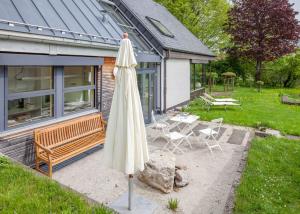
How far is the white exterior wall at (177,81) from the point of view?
15.5m

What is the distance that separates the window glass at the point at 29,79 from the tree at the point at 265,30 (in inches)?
1024

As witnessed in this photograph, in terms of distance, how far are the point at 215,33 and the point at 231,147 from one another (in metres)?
28.7

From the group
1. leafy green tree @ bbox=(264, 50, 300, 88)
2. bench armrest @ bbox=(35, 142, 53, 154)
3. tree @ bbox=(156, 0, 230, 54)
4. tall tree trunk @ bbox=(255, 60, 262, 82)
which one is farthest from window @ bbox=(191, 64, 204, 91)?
bench armrest @ bbox=(35, 142, 53, 154)

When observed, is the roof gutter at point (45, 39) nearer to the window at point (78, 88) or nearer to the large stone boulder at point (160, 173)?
the window at point (78, 88)

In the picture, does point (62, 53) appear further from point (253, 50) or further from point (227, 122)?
point (253, 50)

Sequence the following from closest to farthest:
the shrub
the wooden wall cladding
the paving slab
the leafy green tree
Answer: the paving slab
the shrub
the wooden wall cladding
the leafy green tree

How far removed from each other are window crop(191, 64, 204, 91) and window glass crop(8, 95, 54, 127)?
581 inches

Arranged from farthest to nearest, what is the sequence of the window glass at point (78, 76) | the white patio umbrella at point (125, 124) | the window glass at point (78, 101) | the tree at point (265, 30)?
the tree at point (265, 30), the window glass at point (78, 101), the window glass at point (78, 76), the white patio umbrella at point (125, 124)

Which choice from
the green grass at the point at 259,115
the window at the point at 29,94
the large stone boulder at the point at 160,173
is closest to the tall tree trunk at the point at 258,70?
the green grass at the point at 259,115

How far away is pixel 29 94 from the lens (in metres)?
6.80

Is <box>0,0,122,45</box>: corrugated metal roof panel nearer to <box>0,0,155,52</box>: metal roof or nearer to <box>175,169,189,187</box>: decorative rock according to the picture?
<box>0,0,155,52</box>: metal roof

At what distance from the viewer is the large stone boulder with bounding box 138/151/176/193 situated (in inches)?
242

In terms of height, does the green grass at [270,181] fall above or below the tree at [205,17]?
below

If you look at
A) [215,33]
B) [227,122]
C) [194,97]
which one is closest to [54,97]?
[227,122]
